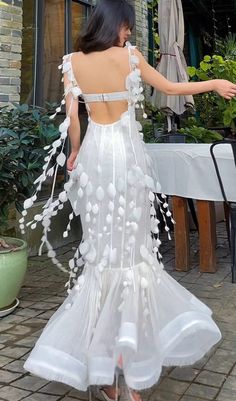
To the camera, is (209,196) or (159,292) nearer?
(159,292)

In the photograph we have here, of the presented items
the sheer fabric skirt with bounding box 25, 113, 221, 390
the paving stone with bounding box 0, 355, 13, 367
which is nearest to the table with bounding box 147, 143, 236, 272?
the sheer fabric skirt with bounding box 25, 113, 221, 390

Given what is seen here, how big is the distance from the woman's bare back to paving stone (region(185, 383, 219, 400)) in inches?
51.8

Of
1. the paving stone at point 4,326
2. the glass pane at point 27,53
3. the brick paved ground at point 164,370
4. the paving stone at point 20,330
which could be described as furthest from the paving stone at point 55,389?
the glass pane at point 27,53

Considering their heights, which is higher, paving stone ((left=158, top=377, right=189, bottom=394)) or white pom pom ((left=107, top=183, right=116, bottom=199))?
white pom pom ((left=107, top=183, right=116, bottom=199))

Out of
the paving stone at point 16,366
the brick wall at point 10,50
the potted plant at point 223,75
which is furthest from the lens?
the potted plant at point 223,75

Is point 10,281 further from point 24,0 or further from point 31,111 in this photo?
point 24,0

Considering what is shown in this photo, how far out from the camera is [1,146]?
3234mm

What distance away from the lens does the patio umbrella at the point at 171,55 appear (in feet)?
18.4

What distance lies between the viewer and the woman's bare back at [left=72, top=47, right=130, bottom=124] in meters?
2.14

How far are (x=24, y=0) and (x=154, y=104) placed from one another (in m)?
1.89

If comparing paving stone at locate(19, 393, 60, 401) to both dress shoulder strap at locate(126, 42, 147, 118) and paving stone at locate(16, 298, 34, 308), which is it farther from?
dress shoulder strap at locate(126, 42, 147, 118)

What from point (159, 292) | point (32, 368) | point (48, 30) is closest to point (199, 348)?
point (159, 292)

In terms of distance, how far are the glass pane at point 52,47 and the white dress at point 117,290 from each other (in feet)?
9.71

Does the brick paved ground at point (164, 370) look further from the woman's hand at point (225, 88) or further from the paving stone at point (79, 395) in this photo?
the woman's hand at point (225, 88)
